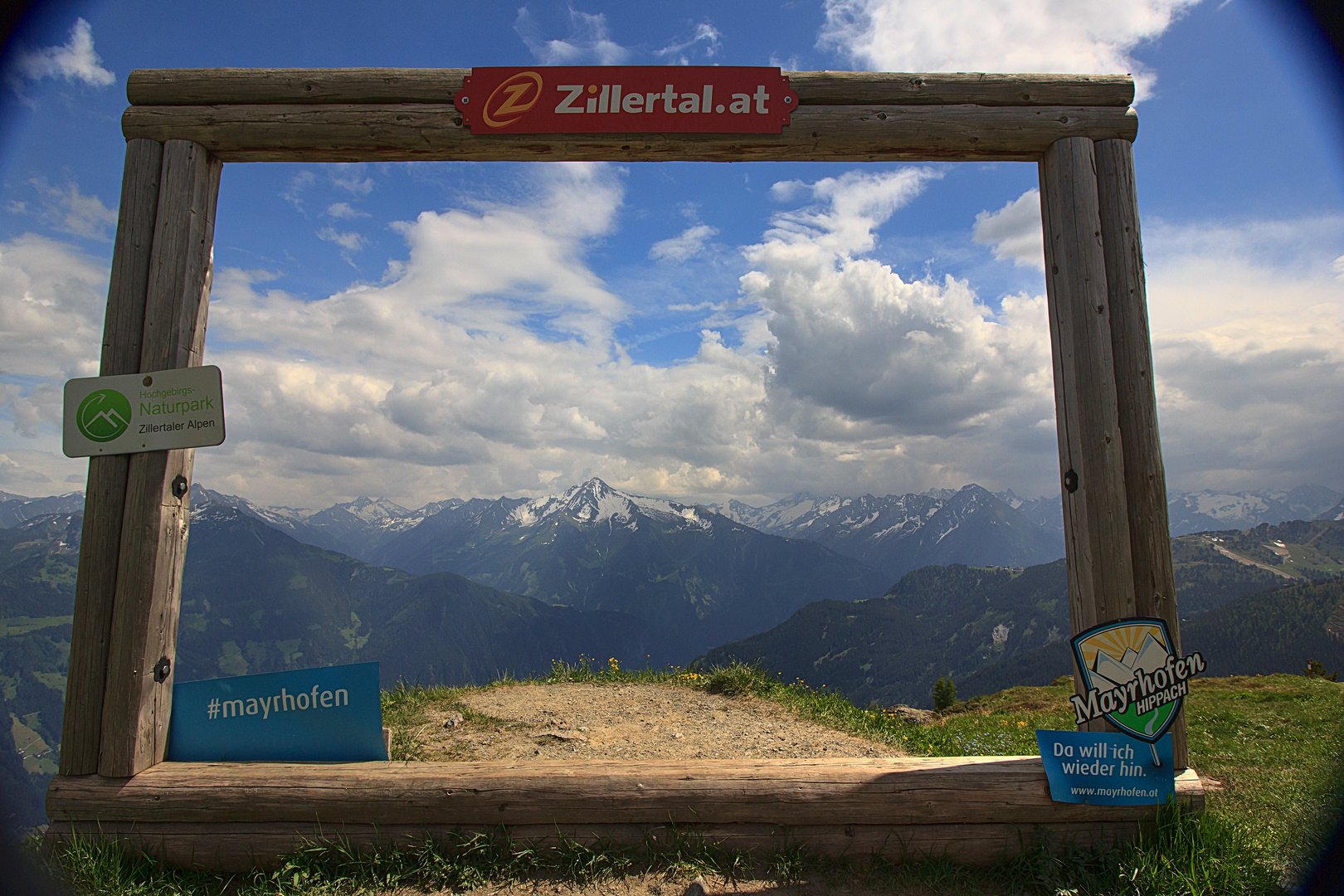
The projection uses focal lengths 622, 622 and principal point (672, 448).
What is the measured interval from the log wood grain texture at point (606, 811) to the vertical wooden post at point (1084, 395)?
1126mm

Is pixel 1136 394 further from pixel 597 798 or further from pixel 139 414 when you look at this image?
pixel 139 414

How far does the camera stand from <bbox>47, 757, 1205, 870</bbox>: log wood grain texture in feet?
15.3

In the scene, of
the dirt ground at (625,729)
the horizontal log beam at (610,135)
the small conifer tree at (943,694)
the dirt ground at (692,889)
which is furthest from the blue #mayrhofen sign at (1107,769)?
the small conifer tree at (943,694)

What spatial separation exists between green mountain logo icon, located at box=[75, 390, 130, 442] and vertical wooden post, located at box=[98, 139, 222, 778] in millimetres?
264

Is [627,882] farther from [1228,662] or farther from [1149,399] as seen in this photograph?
[1228,662]

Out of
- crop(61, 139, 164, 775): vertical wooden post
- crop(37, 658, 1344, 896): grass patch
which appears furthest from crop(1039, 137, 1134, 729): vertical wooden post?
crop(61, 139, 164, 775): vertical wooden post

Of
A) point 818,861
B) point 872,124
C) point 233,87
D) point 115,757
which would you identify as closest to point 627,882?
point 818,861

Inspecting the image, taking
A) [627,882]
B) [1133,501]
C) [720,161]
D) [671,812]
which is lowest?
[627,882]

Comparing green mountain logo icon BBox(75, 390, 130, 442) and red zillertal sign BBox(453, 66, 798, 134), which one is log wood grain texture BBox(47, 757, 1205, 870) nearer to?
green mountain logo icon BBox(75, 390, 130, 442)

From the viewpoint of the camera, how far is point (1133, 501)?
5.10 m

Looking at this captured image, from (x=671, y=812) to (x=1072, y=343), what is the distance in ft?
16.4

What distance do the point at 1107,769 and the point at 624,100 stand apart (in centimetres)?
678

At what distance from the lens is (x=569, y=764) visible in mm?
4891

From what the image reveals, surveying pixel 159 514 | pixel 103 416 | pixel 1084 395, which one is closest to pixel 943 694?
pixel 1084 395
